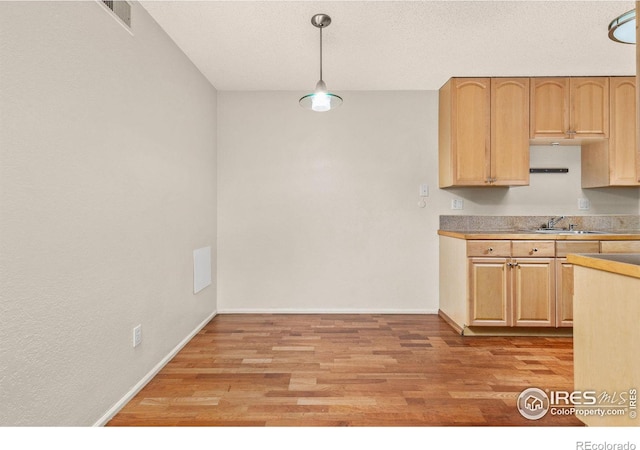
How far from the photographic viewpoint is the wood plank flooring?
196cm

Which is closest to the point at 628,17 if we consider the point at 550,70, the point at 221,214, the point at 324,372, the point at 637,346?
the point at 550,70

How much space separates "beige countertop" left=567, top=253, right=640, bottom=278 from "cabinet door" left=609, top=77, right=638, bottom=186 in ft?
8.20

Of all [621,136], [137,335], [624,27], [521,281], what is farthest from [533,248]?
[137,335]

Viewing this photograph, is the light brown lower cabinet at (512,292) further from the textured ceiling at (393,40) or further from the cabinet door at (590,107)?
the textured ceiling at (393,40)

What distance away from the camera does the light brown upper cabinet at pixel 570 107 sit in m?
3.54

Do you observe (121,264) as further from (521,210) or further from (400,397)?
(521,210)

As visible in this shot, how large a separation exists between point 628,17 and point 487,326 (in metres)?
2.45

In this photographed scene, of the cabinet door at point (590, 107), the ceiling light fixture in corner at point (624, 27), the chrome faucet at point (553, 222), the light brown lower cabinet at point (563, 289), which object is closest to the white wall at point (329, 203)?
the chrome faucet at point (553, 222)

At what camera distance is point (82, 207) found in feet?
5.69

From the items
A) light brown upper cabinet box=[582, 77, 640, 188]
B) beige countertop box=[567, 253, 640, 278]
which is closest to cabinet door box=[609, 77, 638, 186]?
light brown upper cabinet box=[582, 77, 640, 188]

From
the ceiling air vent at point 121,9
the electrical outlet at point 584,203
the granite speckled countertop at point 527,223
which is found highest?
the ceiling air vent at point 121,9

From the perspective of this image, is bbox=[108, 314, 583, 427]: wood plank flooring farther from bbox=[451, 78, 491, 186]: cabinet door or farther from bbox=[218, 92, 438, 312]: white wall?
bbox=[451, 78, 491, 186]: cabinet door

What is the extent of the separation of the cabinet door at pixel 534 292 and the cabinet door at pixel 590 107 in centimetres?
141

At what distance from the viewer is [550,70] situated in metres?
3.42
